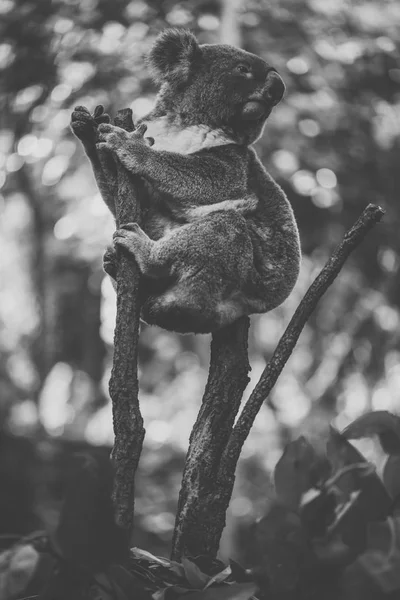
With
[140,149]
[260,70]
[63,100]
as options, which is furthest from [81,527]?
[63,100]

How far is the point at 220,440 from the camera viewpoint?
2004mm

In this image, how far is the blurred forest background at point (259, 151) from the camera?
215 inches

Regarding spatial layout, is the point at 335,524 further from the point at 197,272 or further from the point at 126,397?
the point at 197,272

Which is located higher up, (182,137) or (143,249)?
(182,137)

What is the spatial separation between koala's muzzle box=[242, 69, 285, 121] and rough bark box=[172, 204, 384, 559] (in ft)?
5.08

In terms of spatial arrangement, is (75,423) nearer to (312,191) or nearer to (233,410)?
(312,191)

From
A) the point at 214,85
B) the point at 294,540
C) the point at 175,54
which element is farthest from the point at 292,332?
the point at 175,54

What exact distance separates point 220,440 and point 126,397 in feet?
1.18

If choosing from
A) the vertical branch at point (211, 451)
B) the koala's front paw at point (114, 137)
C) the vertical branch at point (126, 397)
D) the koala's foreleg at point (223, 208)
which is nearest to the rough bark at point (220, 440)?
the vertical branch at point (211, 451)

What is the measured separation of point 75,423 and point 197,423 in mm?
5773

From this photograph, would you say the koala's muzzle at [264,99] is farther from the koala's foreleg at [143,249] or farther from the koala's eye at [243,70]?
the koala's foreleg at [143,249]

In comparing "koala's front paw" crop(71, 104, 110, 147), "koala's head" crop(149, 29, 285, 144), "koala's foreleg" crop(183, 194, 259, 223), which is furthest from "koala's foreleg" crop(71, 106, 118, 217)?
"koala's head" crop(149, 29, 285, 144)

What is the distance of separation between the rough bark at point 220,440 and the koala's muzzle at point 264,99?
155 cm

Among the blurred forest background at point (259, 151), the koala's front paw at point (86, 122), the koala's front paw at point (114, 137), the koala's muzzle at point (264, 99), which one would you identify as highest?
the koala's front paw at point (86, 122)
